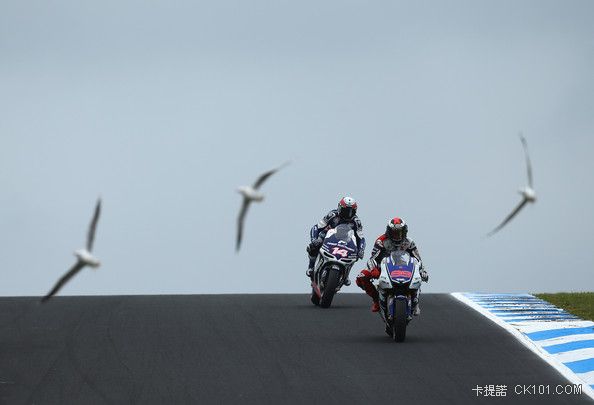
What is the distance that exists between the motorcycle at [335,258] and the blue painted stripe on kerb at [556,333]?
4.71 metres

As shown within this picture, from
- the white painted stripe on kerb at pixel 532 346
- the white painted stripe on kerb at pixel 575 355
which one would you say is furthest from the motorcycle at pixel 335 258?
the white painted stripe on kerb at pixel 575 355

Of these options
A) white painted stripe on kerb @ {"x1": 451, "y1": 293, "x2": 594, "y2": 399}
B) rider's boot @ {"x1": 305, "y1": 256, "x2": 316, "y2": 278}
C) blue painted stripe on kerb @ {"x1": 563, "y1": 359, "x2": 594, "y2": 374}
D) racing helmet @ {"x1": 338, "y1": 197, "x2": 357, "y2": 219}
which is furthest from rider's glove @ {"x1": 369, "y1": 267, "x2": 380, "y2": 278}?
rider's boot @ {"x1": 305, "y1": 256, "x2": 316, "y2": 278}

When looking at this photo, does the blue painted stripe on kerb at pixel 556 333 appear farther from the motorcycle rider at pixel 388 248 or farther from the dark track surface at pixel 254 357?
the motorcycle rider at pixel 388 248

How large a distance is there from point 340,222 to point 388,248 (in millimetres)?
5392

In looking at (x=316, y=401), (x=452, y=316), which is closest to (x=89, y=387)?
(x=316, y=401)

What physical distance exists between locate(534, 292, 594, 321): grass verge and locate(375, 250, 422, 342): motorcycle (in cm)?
522

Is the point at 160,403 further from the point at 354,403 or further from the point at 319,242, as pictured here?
the point at 319,242

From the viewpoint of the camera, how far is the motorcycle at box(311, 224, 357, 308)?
1080 inches

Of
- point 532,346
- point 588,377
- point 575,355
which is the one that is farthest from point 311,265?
point 588,377

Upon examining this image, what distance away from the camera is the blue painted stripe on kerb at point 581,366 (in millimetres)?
19781

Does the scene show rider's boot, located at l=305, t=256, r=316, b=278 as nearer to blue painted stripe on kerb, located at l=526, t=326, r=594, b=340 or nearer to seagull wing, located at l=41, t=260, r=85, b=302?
blue painted stripe on kerb, located at l=526, t=326, r=594, b=340

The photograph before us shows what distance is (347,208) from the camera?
91.1 feet

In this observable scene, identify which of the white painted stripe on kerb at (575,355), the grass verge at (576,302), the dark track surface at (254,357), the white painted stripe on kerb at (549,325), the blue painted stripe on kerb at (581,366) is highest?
the grass verge at (576,302)

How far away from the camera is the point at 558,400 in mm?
17438
